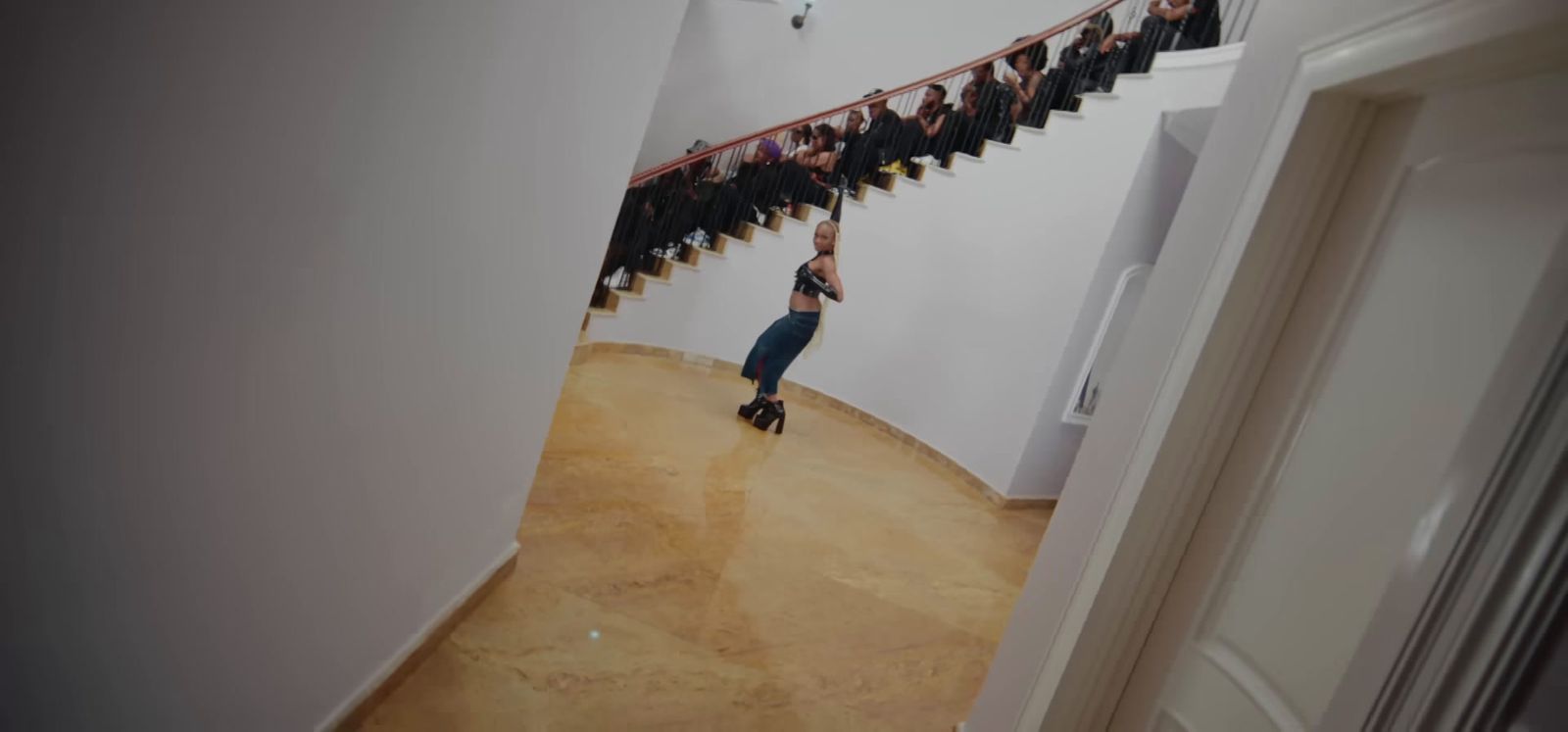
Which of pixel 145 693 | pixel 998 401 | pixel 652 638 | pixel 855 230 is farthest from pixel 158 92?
pixel 855 230

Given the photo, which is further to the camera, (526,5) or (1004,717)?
(1004,717)

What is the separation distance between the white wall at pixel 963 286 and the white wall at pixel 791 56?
356 centimetres

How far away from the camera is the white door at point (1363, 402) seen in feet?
4.01

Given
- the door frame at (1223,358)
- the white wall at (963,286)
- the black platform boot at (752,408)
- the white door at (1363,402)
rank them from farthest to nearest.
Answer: the black platform boot at (752,408) < the white wall at (963,286) < the door frame at (1223,358) < the white door at (1363,402)

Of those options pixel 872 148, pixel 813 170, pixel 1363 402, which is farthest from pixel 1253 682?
pixel 813 170

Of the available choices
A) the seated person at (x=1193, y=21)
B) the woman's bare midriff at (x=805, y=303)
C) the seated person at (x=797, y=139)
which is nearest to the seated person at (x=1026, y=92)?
the seated person at (x=1193, y=21)

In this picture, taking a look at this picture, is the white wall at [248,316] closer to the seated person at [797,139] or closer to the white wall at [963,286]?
the white wall at [963,286]

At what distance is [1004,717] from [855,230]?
5312 mm

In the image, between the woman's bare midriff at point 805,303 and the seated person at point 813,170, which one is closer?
the woman's bare midriff at point 805,303

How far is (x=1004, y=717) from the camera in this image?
2117 mm

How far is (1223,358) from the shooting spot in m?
1.71

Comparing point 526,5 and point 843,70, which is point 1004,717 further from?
point 843,70

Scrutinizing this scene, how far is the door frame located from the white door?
4cm

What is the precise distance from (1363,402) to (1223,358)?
0.32 meters
